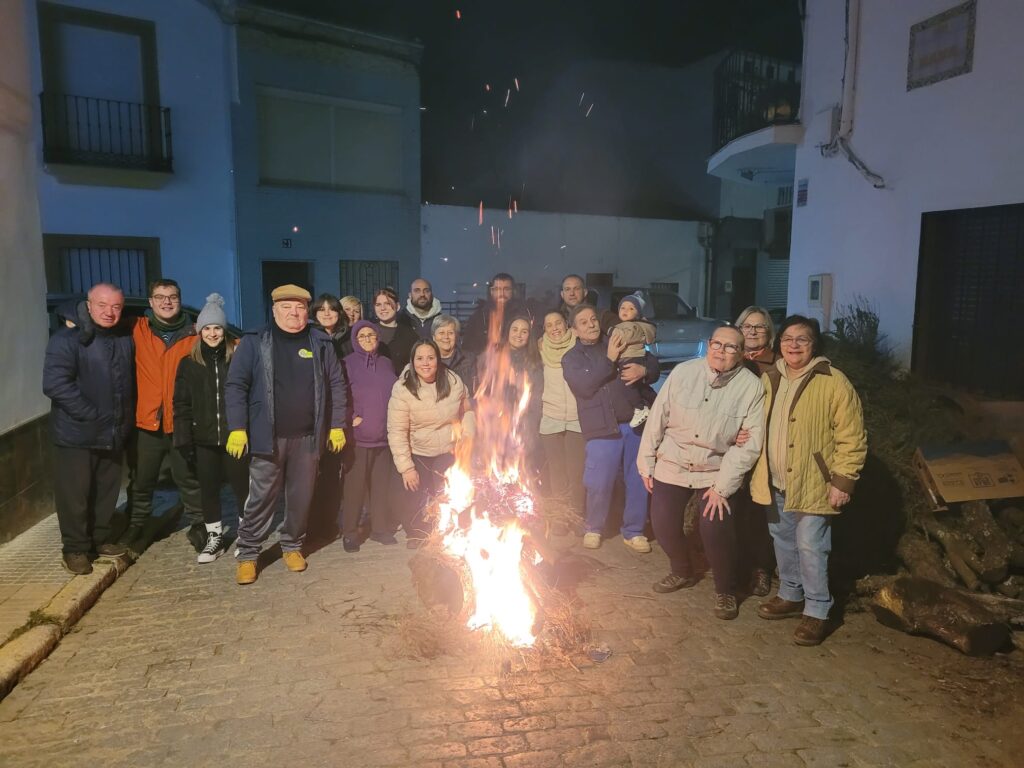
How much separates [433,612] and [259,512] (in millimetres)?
1823

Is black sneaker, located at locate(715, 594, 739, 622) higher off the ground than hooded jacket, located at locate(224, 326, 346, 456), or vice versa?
hooded jacket, located at locate(224, 326, 346, 456)

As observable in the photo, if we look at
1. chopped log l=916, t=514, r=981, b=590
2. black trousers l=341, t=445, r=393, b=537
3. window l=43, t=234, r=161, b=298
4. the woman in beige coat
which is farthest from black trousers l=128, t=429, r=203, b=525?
window l=43, t=234, r=161, b=298

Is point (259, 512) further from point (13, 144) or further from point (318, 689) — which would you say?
point (13, 144)

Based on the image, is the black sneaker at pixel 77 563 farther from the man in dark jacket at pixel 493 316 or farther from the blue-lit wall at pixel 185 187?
the blue-lit wall at pixel 185 187

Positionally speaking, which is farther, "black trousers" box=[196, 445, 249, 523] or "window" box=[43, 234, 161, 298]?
"window" box=[43, 234, 161, 298]

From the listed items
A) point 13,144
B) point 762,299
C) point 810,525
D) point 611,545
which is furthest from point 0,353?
point 762,299

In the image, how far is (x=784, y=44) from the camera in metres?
12.1

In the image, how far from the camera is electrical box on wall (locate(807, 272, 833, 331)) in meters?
9.45

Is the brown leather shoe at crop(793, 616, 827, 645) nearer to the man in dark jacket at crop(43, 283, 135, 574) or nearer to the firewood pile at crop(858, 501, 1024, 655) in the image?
the firewood pile at crop(858, 501, 1024, 655)

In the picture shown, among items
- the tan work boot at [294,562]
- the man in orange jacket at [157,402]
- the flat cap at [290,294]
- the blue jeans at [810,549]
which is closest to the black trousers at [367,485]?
the tan work boot at [294,562]

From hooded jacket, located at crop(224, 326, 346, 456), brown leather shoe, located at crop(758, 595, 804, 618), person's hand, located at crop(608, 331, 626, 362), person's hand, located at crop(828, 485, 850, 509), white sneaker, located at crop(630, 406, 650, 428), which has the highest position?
person's hand, located at crop(608, 331, 626, 362)

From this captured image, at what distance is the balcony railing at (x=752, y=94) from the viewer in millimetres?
10555

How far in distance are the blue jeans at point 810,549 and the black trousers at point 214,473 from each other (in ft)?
14.5

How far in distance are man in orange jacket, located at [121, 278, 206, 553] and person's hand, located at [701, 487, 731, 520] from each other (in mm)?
4356
